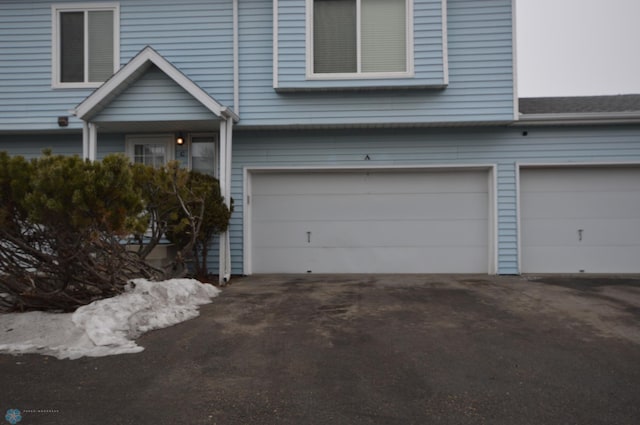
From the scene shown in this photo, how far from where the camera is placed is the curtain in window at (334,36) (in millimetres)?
8266

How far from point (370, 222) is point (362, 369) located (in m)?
5.30

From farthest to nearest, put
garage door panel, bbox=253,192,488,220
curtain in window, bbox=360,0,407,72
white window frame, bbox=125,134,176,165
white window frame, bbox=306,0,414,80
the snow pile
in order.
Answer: white window frame, bbox=125,134,176,165, garage door panel, bbox=253,192,488,220, curtain in window, bbox=360,0,407,72, white window frame, bbox=306,0,414,80, the snow pile

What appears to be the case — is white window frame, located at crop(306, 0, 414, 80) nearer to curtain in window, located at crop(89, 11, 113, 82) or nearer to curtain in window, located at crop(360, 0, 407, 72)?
curtain in window, located at crop(360, 0, 407, 72)

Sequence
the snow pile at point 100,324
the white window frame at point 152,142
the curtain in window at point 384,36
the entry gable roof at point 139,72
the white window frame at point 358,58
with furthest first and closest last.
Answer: the white window frame at point 152,142, the curtain in window at point 384,36, the white window frame at point 358,58, the entry gable roof at point 139,72, the snow pile at point 100,324

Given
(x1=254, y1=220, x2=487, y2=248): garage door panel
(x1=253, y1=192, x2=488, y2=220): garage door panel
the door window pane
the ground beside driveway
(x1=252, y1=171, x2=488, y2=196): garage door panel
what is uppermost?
the door window pane

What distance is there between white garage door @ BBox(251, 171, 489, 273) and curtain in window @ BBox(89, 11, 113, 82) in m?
4.03

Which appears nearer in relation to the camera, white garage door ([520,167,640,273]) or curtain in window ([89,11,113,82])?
white garage door ([520,167,640,273])

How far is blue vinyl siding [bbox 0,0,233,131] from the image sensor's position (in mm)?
8523

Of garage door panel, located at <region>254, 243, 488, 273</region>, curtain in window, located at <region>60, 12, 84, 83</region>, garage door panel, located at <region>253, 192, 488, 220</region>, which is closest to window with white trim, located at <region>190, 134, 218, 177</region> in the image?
garage door panel, located at <region>253, 192, 488, 220</region>

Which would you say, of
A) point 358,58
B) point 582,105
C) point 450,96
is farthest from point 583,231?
point 358,58

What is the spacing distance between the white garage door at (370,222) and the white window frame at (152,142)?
1.95m

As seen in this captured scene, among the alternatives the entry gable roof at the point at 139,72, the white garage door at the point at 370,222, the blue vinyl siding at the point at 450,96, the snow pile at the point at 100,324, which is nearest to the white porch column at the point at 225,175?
the entry gable roof at the point at 139,72

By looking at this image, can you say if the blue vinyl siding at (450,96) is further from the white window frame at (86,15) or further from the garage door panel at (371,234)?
the white window frame at (86,15)

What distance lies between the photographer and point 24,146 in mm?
9250
